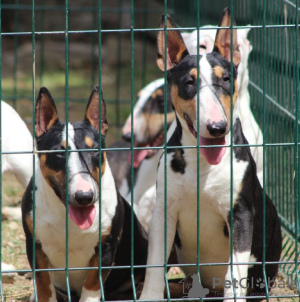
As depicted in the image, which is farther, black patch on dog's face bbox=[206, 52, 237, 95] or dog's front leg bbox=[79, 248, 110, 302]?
dog's front leg bbox=[79, 248, 110, 302]

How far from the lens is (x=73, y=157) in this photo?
3951 mm

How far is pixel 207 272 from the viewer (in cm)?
448

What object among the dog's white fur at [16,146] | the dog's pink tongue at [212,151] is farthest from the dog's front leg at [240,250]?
the dog's white fur at [16,146]

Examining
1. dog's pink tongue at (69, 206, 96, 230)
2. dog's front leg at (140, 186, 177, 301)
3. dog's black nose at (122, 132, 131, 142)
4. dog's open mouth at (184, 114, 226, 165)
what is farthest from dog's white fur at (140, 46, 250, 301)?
dog's black nose at (122, 132, 131, 142)

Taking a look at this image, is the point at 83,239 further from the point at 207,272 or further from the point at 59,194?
the point at 207,272

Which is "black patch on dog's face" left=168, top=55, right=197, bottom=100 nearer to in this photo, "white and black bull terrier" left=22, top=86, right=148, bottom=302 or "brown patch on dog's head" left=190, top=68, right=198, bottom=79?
"brown patch on dog's head" left=190, top=68, right=198, bottom=79

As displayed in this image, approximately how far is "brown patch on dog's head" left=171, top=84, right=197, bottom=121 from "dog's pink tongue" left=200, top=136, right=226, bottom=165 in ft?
0.48

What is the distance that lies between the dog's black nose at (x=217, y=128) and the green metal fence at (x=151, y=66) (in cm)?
22

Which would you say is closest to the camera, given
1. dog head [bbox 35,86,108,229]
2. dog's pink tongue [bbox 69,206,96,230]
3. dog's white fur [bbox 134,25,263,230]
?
dog head [bbox 35,86,108,229]

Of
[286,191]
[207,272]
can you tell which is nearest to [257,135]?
[286,191]

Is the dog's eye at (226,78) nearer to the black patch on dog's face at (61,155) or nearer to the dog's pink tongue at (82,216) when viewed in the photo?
the black patch on dog's face at (61,155)

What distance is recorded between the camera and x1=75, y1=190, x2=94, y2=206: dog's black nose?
12.4ft

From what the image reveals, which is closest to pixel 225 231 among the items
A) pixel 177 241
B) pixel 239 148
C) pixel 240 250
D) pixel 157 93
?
pixel 240 250

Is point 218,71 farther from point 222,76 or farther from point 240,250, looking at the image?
point 240,250
